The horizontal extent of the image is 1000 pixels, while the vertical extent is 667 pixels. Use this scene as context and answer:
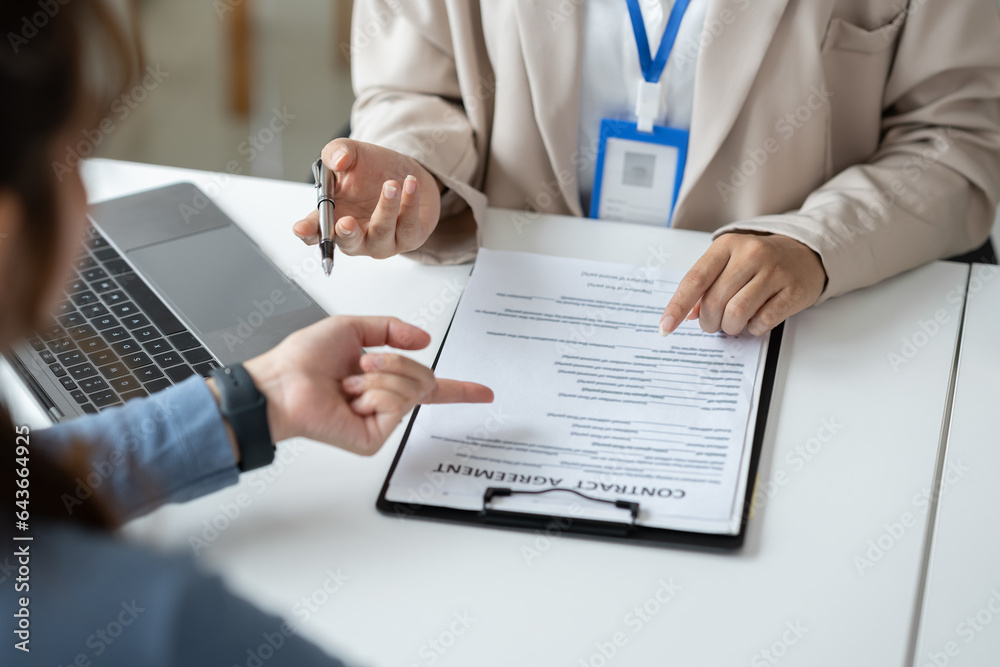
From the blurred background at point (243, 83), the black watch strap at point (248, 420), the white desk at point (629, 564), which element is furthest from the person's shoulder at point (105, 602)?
the blurred background at point (243, 83)

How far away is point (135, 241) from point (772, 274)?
795mm

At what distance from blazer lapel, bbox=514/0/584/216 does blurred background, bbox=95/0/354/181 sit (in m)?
1.75

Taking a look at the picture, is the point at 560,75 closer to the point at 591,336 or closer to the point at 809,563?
the point at 591,336

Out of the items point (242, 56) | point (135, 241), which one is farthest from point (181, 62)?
point (135, 241)

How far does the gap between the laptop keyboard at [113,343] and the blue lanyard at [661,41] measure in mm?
699

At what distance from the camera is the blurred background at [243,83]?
298 cm

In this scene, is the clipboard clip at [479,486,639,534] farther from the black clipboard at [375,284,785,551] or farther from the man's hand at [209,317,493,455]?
the man's hand at [209,317,493,455]

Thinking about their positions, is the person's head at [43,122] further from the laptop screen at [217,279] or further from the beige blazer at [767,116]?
the beige blazer at [767,116]

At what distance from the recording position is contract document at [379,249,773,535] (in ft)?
2.62

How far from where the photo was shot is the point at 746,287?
98 cm

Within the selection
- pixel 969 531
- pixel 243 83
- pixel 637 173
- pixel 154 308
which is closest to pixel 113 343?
pixel 154 308

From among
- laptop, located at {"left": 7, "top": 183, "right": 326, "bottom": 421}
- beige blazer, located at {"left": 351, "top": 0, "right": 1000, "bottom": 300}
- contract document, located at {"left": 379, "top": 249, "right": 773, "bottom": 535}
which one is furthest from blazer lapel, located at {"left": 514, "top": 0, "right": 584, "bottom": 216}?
laptop, located at {"left": 7, "top": 183, "right": 326, "bottom": 421}

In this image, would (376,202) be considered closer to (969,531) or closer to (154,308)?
(154,308)

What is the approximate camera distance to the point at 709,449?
33.1 inches
